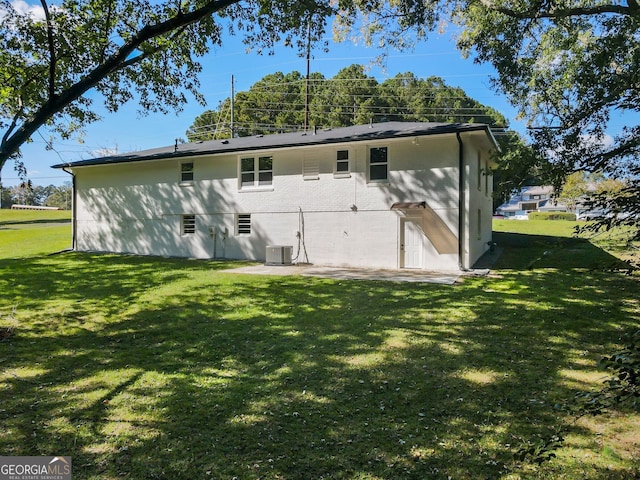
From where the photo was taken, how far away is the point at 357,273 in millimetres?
12648

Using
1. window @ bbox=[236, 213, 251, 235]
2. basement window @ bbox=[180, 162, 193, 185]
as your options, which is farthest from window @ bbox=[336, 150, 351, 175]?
basement window @ bbox=[180, 162, 193, 185]

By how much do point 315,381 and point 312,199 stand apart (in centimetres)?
1126

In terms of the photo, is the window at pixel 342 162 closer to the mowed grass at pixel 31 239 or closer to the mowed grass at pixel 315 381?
the mowed grass at pixel 315 381

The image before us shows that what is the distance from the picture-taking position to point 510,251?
17.4 metres

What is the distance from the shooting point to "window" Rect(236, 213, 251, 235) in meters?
16.8

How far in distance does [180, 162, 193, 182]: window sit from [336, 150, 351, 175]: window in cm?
744

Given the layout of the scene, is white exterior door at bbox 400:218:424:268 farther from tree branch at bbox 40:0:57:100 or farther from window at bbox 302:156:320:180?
tree branch at bbox 40:0:57:100

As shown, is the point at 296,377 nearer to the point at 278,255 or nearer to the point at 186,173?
the point at 278,255

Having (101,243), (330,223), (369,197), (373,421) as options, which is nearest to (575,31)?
(369,197)

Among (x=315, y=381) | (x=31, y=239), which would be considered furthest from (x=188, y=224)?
(x=315, y=381)

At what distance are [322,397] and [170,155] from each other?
16509 millimetres

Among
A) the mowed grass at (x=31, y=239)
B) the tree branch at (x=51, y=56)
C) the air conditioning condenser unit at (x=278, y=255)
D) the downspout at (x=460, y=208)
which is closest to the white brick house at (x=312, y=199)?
the downspout at (x=460, y=208)

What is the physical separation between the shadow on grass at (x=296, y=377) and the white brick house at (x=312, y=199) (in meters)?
4.53

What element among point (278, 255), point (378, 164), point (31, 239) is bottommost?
point (278, 255)
